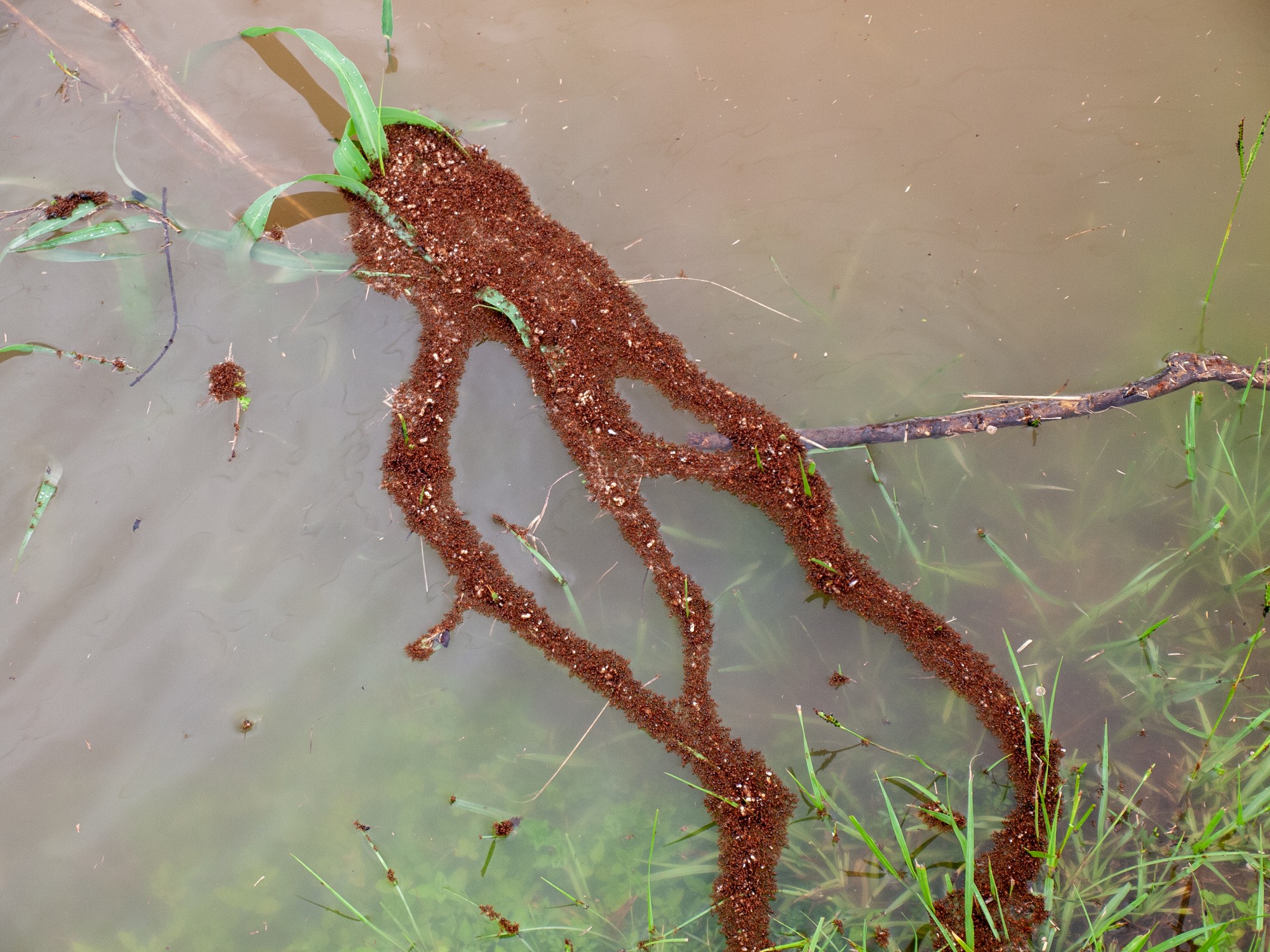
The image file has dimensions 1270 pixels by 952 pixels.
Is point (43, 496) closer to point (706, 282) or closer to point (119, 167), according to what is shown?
point (119, 167)

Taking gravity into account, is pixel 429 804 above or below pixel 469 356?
below

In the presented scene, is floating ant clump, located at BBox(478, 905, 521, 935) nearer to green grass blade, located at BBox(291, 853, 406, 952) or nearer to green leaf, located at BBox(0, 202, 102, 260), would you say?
green grass blade, located at BBox(291, 853, 406, 952)

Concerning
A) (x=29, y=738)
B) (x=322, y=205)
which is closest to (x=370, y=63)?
(x=322, y=205)

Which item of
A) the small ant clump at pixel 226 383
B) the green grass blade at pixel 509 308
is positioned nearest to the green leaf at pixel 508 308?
the green grass blade at pixel 509 308

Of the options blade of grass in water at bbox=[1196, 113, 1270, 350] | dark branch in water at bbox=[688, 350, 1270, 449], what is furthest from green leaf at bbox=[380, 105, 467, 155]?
blade of grass in water at bbox=[1196, 113, 1270, 350]

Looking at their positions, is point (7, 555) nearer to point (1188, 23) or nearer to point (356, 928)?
point (356, 928)

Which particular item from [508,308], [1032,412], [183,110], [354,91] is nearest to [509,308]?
[508,308]

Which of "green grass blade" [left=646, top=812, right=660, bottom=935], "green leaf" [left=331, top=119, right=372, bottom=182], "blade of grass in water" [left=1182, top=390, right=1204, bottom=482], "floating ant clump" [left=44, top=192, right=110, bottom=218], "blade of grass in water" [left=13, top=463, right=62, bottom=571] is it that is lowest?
"green grass blade" [left=646, top=812, right=660, bottom=935]

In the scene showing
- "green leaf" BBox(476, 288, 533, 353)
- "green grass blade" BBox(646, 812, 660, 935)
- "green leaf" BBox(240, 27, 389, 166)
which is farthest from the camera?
"green leaf" BBox(476, 288, 533, 353)

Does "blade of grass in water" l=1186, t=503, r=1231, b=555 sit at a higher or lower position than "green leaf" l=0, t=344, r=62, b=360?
lower
